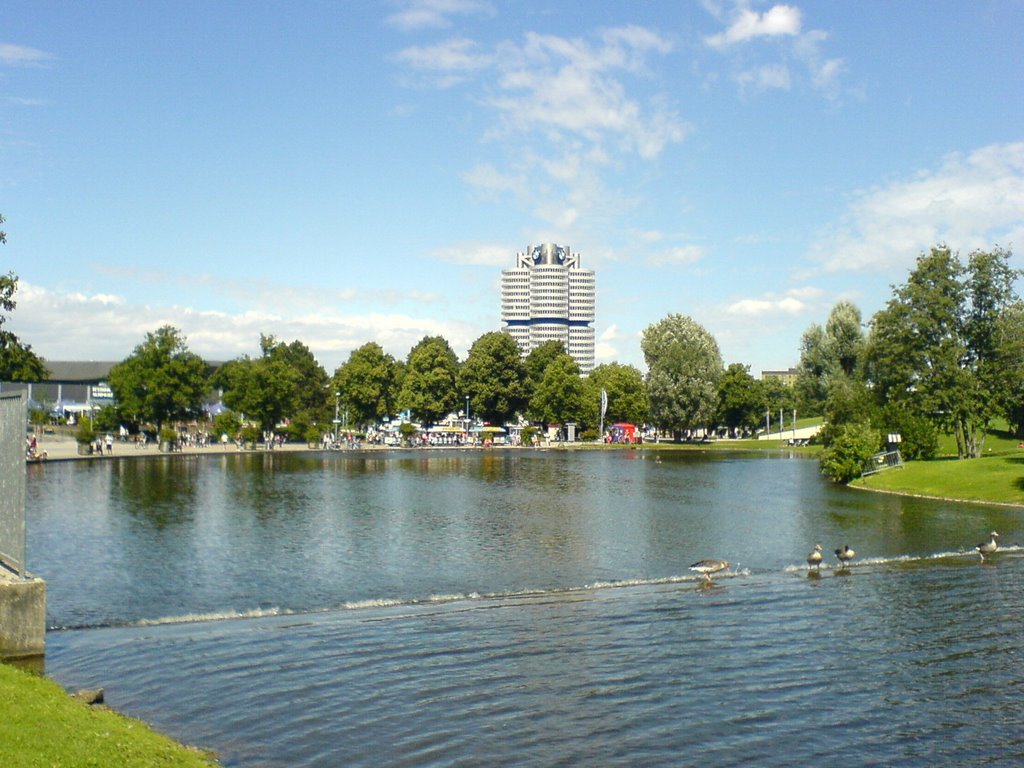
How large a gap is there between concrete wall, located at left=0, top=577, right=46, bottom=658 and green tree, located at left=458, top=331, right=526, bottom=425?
146 meters

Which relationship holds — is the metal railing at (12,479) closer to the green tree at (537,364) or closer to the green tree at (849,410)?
the green tree at (849,410)

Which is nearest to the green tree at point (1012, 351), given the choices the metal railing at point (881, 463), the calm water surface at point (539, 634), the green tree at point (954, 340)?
the green tree at point (954, 340)

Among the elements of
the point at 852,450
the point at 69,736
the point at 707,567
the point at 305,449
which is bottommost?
the point at 707,567

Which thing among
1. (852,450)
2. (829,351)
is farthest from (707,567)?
(829,351)

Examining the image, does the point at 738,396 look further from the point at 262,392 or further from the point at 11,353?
the point at 11,353

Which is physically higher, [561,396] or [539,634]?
[561,396]

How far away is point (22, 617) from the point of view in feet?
61.7

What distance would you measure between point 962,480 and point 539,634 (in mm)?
46294

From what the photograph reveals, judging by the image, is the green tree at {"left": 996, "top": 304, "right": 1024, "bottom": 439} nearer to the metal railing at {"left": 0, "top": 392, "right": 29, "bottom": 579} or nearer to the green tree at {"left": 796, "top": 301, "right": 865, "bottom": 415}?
the green tree at {"left": 796, "top": 301, "right": 865, "bottom": 415}

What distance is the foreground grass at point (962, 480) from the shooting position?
53938 millimetres

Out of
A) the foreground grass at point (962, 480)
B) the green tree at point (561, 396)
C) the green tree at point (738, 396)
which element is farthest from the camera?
the green tree at point (561, 396)

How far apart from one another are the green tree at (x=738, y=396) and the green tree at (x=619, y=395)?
47.2ft

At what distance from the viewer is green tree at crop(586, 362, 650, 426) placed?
168 metres

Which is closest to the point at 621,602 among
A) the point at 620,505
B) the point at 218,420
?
the point at 620,505
